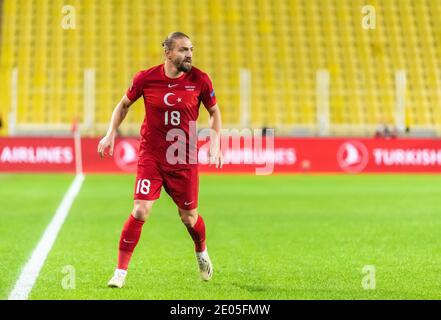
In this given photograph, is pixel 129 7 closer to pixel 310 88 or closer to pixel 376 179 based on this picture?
pixel 310 88

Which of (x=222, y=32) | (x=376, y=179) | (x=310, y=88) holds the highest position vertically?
(x=222, y=32)

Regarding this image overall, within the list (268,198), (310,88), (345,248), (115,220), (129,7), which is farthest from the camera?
(129,7)

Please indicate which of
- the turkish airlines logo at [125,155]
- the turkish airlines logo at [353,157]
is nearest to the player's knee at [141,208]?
the turkish airlines logo at [125,155]

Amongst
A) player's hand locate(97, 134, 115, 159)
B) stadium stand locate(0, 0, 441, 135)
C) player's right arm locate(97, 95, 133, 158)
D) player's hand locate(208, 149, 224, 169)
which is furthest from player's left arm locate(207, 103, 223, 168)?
stadium stand locate(0, 0, 441, 135)

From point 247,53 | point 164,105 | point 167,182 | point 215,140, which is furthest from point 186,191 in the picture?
point 247,53

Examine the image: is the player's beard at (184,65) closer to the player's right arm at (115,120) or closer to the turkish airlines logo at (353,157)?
the player's right arm at (115,120)

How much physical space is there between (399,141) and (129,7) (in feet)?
47.2

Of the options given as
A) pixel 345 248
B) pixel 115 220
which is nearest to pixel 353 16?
pixel 115 220

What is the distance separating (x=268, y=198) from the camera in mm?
19078

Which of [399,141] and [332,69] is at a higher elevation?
[332,69]

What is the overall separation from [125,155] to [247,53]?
410 inches

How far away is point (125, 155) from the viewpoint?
2673 cm

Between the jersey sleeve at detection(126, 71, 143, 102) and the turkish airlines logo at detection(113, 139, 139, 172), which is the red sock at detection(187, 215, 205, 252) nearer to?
the jersey sleeve at detection(126, 71, 143, 102)

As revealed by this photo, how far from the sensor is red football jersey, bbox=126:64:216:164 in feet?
26.0
